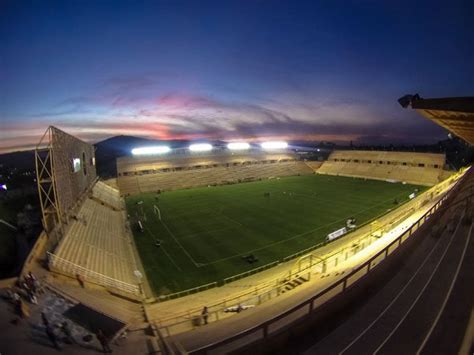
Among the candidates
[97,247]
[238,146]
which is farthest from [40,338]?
[238,146]

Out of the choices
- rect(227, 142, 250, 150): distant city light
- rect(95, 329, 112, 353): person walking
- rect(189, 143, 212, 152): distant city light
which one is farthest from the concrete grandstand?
rect(95, 329, 112, 353): person walking

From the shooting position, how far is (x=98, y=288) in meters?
13.3

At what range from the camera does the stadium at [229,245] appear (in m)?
6.89

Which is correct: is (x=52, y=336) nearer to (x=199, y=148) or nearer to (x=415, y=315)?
(x=415, y=315)

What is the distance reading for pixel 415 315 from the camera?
5.81 meters

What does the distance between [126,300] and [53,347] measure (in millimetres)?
6336

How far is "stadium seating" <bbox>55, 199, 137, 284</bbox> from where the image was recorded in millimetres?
15758

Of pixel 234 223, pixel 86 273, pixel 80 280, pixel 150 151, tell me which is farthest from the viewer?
pixel 150 151

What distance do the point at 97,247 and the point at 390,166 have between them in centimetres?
6496

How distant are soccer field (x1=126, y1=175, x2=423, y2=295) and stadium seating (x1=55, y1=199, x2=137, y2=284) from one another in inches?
59.9

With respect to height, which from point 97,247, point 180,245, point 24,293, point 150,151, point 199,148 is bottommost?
point 180,245

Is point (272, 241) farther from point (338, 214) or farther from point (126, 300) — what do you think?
point (126, 300)

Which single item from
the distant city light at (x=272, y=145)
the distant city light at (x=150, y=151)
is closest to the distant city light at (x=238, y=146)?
the distant city light at (x=272, y=145)

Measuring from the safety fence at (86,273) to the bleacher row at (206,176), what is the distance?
1501 inches
